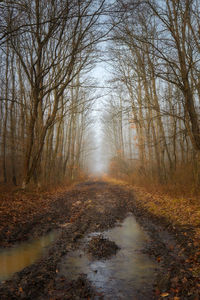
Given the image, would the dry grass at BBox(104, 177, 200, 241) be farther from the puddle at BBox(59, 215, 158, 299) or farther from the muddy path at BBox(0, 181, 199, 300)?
the puddle at BBox(59, 215, 158, 299)

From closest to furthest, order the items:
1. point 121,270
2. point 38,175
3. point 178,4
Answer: point 121,270
point 178,4
point 38,175

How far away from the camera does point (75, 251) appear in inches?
225

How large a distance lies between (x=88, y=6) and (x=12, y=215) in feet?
30.4

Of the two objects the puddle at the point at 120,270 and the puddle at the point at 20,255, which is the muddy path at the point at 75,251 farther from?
the puddle at the point at 20,255

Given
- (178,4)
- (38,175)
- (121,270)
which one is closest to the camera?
(121,270)

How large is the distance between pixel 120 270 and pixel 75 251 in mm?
1429

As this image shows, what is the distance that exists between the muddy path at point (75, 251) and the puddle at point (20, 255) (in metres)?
0.16

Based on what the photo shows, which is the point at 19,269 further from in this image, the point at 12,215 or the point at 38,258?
the point at 12,215

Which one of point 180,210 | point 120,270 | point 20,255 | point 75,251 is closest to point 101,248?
point 75,251

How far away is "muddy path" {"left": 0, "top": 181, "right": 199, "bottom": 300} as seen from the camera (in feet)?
12.4

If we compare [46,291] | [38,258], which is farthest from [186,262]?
[38,258]

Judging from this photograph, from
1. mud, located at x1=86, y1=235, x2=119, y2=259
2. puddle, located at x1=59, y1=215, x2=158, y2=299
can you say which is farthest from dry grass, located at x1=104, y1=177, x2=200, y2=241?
mud, located at x1=86, y1=235, x2=119, y2=259

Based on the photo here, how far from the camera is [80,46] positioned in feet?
42.0

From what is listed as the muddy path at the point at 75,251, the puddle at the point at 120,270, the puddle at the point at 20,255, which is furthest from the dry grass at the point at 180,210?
the puddle at the point at 20,255
